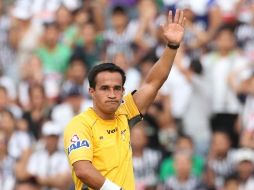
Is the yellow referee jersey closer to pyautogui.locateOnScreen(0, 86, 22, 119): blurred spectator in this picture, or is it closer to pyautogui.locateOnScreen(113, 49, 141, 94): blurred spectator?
pyautogui.locateOnScreen(113, 49, 141, 94): blurred spectator

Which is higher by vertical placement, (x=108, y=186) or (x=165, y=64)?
(x=165, y=64)

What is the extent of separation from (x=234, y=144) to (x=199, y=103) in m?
0.99

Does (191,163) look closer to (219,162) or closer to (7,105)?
(219,162)

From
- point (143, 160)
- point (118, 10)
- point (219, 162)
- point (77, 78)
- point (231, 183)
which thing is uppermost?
point (118, 10)

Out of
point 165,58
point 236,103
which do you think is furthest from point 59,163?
point 165,58

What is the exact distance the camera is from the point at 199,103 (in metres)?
14.8

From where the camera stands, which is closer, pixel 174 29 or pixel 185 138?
pixel 174 29

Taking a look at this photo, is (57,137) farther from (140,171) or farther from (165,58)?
(165,58)

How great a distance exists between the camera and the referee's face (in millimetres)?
8344

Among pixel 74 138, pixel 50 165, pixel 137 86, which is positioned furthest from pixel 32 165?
pixel 74 138

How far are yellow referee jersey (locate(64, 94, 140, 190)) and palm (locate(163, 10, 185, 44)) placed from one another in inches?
36.9

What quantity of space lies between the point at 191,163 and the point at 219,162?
385 millimetres

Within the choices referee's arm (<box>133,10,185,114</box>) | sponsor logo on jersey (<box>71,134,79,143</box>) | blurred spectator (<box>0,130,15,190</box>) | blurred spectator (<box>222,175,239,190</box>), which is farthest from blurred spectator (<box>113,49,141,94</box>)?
sponsor logo on jersey (<box>71,134,79,143</box>)

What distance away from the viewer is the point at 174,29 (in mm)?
8953
